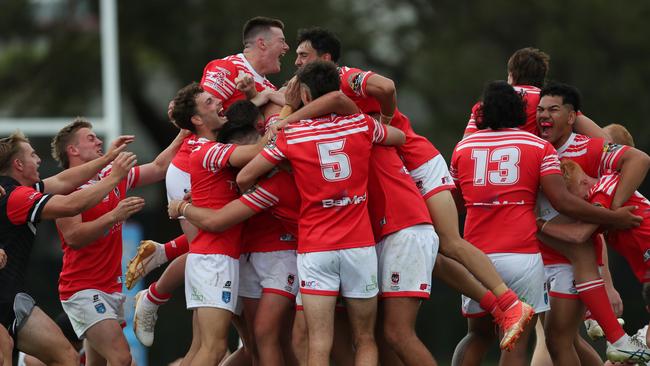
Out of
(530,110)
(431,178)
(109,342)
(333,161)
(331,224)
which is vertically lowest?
(109,342)

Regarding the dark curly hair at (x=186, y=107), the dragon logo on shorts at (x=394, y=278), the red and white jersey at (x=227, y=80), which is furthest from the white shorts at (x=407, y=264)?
the red and white jersey at (x=227, y=80)

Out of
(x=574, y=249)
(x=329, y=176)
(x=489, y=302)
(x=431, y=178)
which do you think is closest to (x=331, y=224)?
(x=329, y=176)

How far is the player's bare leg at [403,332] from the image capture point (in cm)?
924

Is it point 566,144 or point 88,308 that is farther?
point 88,308

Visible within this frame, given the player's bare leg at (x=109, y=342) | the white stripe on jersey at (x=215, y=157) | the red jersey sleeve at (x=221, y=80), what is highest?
the red jersey sleeve at (x=221, y=80)

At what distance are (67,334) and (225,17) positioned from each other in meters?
12.3

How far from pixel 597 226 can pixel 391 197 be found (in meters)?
1.75

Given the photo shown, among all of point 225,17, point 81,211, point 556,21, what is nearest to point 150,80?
point 225,17

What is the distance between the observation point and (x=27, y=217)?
9.73 m

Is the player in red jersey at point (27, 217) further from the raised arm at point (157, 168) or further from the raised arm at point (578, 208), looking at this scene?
the raised arm at point (578, 208)

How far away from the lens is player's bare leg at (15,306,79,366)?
984 cm

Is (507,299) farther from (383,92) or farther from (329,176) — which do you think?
(383,92)

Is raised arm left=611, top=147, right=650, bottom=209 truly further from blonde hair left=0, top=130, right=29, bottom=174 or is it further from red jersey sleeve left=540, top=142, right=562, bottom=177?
blonde hair left=0, top=130, right=29, bottom=174

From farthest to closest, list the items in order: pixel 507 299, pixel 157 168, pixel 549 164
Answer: pixel 157 168 → pixel 549 164 → pixel 507 299
